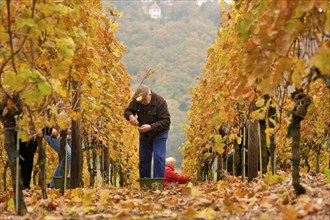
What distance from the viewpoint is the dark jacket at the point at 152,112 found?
340 inches

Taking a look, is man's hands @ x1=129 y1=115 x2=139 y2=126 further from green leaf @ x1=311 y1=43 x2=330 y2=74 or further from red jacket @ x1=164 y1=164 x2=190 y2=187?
green leaf @ x1=311 y1=43 x2=330 y2=74

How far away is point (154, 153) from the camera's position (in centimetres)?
859

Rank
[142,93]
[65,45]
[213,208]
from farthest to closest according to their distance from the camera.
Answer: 1. [142,93]
2. [213,208]
3. [65,45]

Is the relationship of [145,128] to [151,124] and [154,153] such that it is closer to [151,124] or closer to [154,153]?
[151,124]

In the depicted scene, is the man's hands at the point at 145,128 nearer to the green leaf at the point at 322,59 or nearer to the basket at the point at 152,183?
the basket at the point at 152,183

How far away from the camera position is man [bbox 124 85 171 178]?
8.54 meters

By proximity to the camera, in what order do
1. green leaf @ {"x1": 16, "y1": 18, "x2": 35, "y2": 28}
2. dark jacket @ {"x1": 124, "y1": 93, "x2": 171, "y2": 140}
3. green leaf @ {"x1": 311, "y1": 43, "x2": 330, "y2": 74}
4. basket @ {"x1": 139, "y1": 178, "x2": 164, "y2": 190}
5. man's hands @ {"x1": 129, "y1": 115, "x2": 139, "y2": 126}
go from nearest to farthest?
1. green leaf @ {"x1": 311, "y1": 43, "x2": 330, "y2": 74}
2. green leaf @ {"x1": 16, "y1": 18, "x2": 35, "y2": 28}
3. basket @ {"x1": 139, "y1": 178, "x2": 164, "y2": 190}
4. man's hands @ {"x1": 129, "y1": 115, "x2": 139, "y2": 126}
5. dark jacket @ {"x1": 124, "y1": 93, "x2": 171, "y2": 140}

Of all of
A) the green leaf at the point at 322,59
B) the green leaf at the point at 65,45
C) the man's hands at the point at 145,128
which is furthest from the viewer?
the man's hands at the point at 145,128

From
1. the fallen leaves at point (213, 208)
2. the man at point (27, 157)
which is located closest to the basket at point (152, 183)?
the man at point (27, 157)

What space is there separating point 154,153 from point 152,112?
2.02 ft

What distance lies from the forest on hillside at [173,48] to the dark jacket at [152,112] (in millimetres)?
72562

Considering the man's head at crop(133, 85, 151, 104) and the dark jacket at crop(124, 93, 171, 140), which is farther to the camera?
the dark jacket at crop(124, 93, 171, 140)

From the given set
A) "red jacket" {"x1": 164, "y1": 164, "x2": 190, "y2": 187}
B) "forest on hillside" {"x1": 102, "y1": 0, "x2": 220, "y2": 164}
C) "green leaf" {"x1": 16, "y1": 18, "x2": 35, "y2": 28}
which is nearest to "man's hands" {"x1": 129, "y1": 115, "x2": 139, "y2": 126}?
"red jacket" {"x1": 164, "y1": 164, "x2": 190, "y2": 187}

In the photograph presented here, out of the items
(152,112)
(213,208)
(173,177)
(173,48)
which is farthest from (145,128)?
(173,48)
